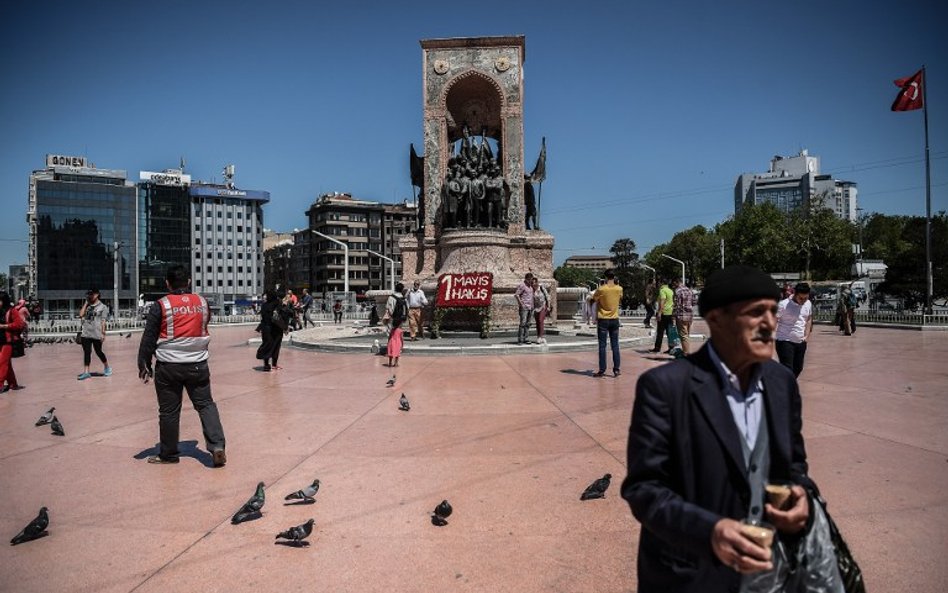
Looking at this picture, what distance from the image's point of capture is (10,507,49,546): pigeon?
370cm

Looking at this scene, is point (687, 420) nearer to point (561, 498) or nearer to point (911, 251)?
point (561, 498)

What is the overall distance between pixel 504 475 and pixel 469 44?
19.7m

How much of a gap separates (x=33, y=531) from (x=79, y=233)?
11891 centimetres

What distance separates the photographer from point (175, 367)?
5.49 meters

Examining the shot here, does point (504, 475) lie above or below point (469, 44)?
below

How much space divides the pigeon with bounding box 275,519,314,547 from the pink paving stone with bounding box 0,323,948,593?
0.07 m

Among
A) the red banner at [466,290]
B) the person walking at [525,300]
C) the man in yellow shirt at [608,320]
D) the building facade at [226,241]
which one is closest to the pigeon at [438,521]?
the man in yellow shirt at [608,320]

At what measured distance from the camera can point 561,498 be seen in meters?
4.42

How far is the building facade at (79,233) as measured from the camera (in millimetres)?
100625

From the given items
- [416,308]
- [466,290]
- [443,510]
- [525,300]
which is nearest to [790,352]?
[443,510]

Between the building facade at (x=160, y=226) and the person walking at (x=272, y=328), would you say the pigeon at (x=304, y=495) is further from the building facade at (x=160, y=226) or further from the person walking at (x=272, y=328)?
the building facade at (x=160, y=226)

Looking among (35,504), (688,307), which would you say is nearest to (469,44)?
(688,307)

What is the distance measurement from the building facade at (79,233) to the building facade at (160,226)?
1.56 meters

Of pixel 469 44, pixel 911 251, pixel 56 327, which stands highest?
pixel 469 44
